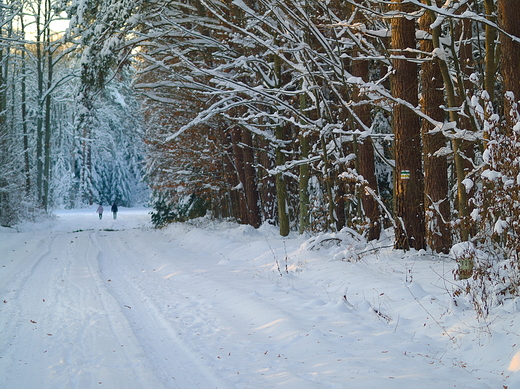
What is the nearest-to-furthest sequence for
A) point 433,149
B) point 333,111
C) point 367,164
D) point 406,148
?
point 433,149 → point 406,148 → point 367,164 → point 333,111

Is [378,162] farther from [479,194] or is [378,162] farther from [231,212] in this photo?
[231,212]

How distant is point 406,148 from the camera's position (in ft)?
32.2

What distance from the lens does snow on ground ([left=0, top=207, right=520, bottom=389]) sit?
465cm

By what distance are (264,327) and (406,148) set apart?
203 inches

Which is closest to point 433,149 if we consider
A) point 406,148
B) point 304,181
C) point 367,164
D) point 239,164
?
point 406,148

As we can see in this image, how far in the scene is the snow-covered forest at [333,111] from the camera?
7.26 meters

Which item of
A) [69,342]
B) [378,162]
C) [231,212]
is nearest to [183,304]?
[69,342]

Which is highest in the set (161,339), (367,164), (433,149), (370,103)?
(370,103)

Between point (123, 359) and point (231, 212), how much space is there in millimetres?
18529

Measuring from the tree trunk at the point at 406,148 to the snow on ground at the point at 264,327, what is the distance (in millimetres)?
688

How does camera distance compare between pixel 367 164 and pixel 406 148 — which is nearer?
pixel 406 148

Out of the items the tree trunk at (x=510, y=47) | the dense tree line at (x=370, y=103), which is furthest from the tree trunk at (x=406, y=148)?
the tree trunk at (x=510, y=47)

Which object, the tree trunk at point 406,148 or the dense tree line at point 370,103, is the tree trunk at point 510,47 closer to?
the dense tree line at point 370,103

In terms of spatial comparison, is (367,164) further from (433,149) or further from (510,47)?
(510,47)
